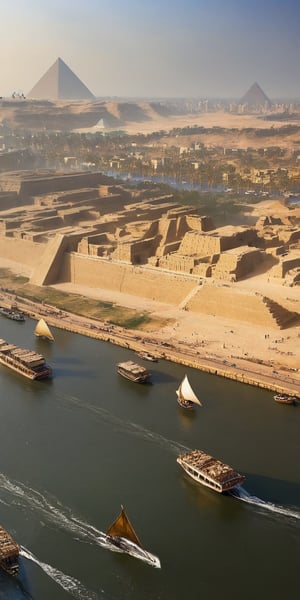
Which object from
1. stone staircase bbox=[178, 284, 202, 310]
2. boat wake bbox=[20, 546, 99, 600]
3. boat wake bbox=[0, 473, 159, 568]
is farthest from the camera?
stone staircase bbox=[178, 284, 202, 310]

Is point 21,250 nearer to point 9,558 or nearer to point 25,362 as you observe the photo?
point 25,362

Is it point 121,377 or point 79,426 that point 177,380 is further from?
point 79,426

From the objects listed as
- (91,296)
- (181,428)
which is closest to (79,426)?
(181,428)

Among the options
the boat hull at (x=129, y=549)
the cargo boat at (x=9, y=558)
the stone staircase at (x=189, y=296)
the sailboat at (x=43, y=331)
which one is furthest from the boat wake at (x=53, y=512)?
the stone staircase at (x=189, y=296)

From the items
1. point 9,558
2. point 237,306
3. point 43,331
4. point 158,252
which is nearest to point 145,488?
point 9,558

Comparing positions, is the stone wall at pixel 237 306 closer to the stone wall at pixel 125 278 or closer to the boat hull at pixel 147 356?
the stone wall at pixel 125 278

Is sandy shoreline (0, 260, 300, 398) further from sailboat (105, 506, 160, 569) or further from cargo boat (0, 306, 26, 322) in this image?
sailboat (105, 506, 160, 569)

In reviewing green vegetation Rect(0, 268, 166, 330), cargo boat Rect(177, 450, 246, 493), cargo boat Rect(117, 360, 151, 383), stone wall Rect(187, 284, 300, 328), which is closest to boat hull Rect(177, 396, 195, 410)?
cargo boat Rect(117, 360, 151, 383)
